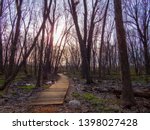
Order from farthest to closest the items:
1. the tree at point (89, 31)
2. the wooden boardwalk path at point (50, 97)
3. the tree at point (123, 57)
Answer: the tree at point (89, 31) → the wooden boardwalk path at point (50, 97) → the tree at point (123, 57)

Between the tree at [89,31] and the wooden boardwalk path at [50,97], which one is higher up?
the tree at [89,31]

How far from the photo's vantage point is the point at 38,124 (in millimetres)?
5578

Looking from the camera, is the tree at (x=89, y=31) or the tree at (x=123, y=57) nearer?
the tree at (x=123, y=57)

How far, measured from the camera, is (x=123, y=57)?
9.30m

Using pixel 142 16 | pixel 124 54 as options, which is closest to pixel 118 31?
pixel 124 54

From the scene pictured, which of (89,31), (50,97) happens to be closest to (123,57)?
(50,97)

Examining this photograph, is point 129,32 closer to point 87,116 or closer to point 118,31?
point 118,31

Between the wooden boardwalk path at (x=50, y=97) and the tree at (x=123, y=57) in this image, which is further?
the wooden boardwalk path at (x=50, y=97)

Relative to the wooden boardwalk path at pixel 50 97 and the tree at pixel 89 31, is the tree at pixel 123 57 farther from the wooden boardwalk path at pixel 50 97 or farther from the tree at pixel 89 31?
the tree at pixel 89 31

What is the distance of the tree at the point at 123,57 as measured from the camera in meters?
9.23

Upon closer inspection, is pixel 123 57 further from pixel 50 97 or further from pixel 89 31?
pixel 89 31

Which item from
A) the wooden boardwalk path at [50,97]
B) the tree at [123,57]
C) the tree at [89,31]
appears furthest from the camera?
the tree at [89,31]

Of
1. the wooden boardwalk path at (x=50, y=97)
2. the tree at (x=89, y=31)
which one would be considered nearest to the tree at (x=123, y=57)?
the wooden boardwalk path at (x=50, y=97)

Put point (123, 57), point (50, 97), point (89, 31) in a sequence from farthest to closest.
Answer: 1. point (89, 31)
2. point (50, 97)
3. point (123, 57)
